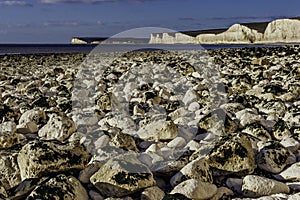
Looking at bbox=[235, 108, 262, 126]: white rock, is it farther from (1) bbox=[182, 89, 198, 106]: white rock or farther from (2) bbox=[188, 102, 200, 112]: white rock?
(1) bbox=[182, 89, 198, 106]: white rock

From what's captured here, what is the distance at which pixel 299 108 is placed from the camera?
4.95m

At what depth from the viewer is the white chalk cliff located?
49.5 metres

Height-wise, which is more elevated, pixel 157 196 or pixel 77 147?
pixel 77 147

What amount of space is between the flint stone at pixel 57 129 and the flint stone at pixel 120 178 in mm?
1238

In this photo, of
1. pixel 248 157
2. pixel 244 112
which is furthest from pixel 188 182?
pixel 244 112

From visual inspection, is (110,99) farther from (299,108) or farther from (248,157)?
(248,157)

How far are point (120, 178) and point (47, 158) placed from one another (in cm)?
53

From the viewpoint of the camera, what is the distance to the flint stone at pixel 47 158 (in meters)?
2.87

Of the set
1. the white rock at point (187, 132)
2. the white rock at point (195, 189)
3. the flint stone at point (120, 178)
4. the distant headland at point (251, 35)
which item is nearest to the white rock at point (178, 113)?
the white rock at point (187, 132)

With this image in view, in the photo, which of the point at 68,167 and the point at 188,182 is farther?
the point at 68,167

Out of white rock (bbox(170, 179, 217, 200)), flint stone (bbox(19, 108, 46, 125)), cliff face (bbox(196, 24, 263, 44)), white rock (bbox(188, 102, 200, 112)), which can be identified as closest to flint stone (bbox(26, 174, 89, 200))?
white rock (bbox(170, 179, 217, 200))

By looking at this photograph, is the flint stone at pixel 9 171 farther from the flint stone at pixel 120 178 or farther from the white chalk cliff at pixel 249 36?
the white chalk cliff at pixel 249 36

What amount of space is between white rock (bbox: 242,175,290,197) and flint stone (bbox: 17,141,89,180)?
45.0 inches

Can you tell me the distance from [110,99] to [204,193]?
Answer: 2.89 m
